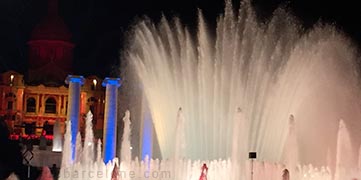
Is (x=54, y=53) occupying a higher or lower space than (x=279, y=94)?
higher

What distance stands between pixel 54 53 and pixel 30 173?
2844 cm

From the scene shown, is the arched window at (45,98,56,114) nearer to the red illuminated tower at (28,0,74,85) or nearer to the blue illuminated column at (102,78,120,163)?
the red illuminated tower at (28,0,74,85)

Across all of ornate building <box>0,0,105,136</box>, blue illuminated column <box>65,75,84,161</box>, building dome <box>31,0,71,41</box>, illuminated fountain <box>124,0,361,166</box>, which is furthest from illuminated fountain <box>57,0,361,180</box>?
building dome <box>31,0,71,41</box>

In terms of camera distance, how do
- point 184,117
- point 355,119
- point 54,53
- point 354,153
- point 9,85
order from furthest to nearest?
point 54,53, point 9,85, point 355,119, point 354,153, point 184,117

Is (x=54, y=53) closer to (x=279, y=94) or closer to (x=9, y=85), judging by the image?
(x=9, y=85)

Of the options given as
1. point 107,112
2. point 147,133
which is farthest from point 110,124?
point 147,133

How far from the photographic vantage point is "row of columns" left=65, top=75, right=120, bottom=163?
3480 centimetres

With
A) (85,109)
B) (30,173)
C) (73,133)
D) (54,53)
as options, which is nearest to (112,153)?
(73,133)

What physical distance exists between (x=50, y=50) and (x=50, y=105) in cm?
541

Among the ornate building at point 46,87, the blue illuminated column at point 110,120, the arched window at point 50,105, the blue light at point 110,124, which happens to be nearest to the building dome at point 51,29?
the ornate building at point 46,87

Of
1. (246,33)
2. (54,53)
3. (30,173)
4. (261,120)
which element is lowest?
(30,173)

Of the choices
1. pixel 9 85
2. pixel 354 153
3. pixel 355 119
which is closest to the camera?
pixel 354 153

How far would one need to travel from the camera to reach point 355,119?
34.4 metres

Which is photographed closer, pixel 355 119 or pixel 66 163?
pixel 66 163
